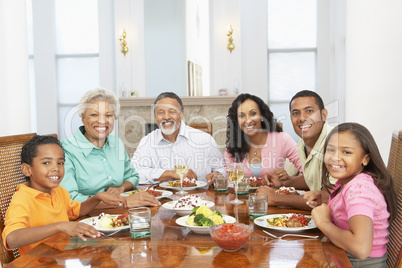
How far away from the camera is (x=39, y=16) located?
20.2 ft

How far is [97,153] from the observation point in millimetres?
2398

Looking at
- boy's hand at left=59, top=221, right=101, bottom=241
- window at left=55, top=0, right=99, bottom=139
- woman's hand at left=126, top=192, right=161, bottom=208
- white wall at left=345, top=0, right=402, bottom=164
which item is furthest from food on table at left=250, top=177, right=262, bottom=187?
window at left=55, top=0, right=99, bottom=139

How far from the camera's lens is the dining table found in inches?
45.6

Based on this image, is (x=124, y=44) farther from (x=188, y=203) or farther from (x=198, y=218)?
(x=198, y=218)

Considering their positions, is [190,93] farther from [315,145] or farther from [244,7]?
[315,145]

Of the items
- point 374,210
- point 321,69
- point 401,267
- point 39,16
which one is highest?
point 39,16

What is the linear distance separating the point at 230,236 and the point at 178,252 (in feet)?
0.57

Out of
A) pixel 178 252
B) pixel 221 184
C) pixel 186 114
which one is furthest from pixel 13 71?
pixel 186 114

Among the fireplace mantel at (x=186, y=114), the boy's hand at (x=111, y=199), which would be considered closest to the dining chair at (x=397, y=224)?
the boy's hand at (x=111, y=199)

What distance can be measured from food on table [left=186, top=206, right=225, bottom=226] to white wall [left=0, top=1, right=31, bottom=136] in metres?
1.94

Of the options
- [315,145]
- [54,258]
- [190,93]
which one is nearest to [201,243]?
[54,258]

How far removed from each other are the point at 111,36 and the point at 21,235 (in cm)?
508

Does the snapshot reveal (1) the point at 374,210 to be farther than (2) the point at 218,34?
No

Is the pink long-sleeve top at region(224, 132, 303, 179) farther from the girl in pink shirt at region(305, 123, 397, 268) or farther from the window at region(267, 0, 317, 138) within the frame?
the window at region(267, 0, 317, 138)
